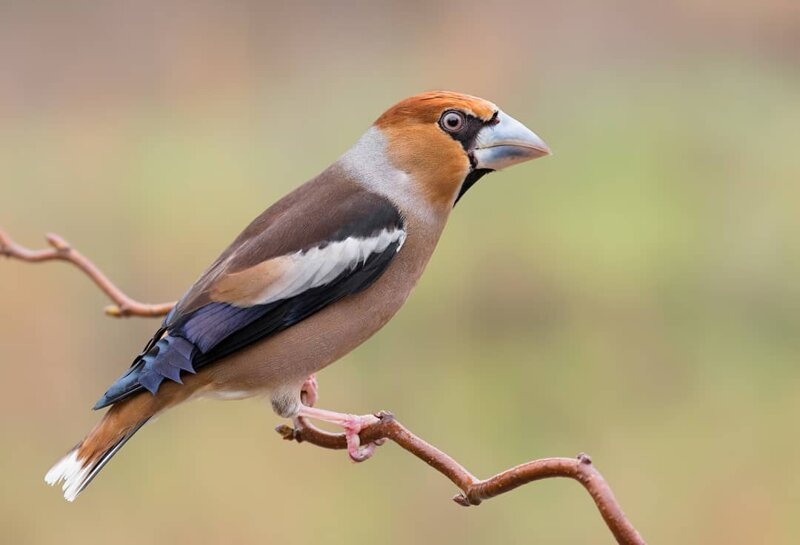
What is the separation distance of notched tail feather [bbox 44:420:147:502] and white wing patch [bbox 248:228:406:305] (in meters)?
0.29

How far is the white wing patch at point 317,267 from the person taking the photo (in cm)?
176

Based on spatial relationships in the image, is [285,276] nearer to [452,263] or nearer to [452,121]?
[452,121]

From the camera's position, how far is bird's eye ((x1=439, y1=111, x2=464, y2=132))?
180 centimetres

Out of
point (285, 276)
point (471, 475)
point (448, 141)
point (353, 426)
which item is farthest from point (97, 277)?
point (471, 475)

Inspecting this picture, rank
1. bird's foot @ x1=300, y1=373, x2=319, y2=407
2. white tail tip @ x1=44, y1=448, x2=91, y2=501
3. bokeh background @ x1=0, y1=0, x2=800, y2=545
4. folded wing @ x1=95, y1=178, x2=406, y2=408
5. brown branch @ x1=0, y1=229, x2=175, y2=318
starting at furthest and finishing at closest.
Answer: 1. bokeh background @ x1=0, y1=0, x2=800, y2=545
2. bird's foot @ x1=300, y1=373, x2=319, y2=407
3. brown branch @ x1=0, y1=229, x2=175, y2=318
4. folded wing @ x1=95, y1=178, x2=406, y2=408
5. white tail tip @ x1=44, y1=448, x2=91, y2=501

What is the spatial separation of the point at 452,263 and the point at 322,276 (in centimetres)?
217

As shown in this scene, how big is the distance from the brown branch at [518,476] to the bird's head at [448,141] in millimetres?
461

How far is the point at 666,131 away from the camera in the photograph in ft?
14.3

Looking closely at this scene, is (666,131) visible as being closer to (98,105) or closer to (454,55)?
(454,55)

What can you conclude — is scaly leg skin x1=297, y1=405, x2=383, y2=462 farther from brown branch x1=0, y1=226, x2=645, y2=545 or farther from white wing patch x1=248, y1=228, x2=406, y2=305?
white wing patch x1=248, y1=228, x2=406, y2=305

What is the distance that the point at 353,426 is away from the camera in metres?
1.74

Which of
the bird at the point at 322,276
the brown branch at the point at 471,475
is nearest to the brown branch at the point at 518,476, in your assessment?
the brown branch at the point at 471,475

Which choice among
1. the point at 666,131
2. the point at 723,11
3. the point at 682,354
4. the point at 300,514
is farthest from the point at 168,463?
the point at 723,11

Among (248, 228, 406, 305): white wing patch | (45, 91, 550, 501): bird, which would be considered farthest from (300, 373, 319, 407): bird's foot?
(248, 228, 406, 305): white wing patch
